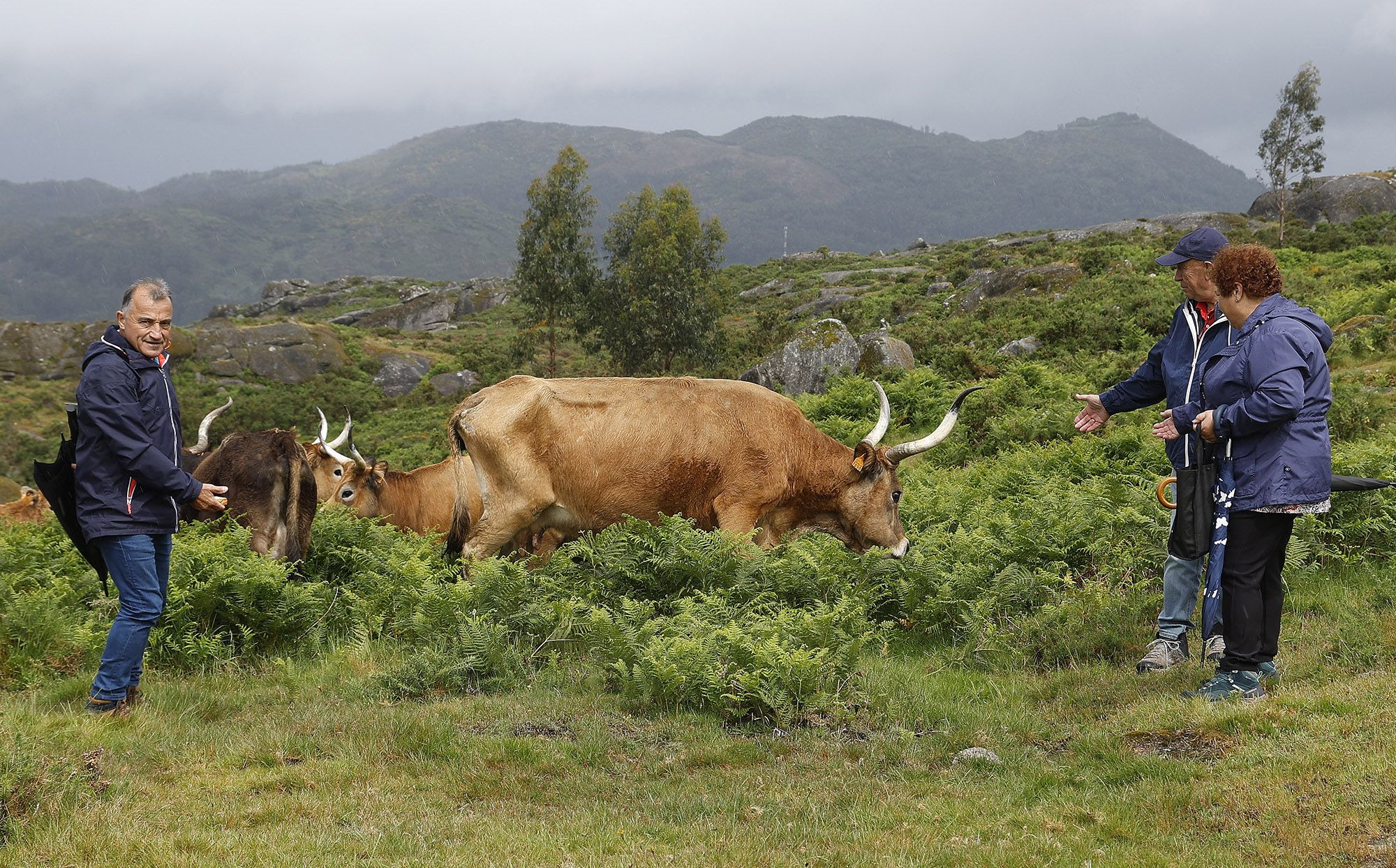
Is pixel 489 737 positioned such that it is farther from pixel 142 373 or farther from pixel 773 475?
pixel 773 475

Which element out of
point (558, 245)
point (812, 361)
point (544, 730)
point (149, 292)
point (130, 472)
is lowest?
point (544, 730)

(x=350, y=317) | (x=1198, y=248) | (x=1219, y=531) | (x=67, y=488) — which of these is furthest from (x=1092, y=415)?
(x=350, y=317)

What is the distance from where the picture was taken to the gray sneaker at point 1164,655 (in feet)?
22.5

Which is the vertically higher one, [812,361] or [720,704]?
[812,361]

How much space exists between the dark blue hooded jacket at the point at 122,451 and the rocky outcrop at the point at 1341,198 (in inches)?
2238

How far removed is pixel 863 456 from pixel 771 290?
5491 cm

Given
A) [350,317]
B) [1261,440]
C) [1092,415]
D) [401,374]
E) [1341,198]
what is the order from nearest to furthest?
[1261,440] < [1092,415] < [1341,198] < [401,374] < [350,317]

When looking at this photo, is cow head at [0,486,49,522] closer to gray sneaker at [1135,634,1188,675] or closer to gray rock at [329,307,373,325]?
gray sneaker at [1135,634,1188,675]

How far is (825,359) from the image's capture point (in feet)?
81.7

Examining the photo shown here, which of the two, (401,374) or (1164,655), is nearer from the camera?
(1164,655)

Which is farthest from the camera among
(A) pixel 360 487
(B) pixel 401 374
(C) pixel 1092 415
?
(B) pixel 401 374

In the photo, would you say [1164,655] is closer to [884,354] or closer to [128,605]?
[128,605]

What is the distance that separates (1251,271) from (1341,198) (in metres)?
58.3

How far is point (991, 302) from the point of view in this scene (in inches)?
1151
